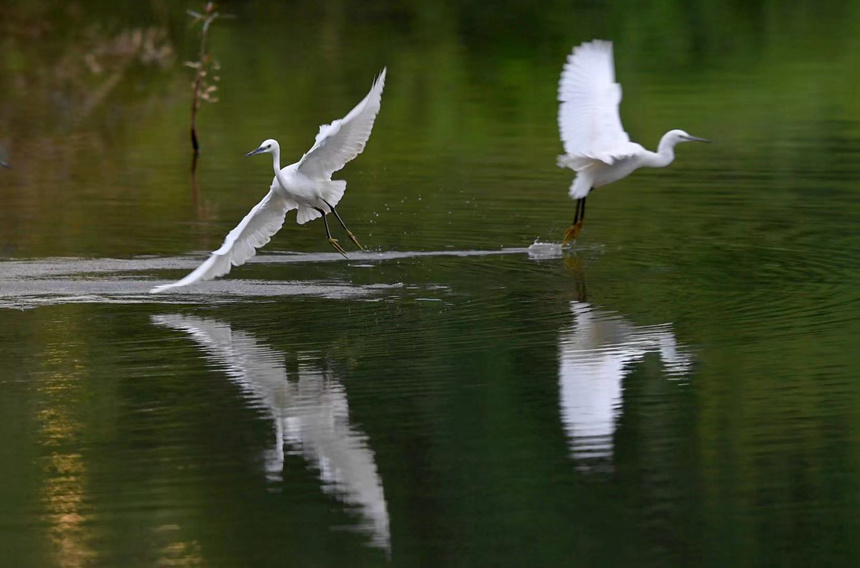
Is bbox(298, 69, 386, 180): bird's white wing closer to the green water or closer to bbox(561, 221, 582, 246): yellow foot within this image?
the green water

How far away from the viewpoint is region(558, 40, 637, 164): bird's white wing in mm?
15984

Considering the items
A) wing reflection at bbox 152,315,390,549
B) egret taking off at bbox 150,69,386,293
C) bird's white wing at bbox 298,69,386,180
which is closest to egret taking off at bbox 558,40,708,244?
egret taking off at bbox 150,69,386,293

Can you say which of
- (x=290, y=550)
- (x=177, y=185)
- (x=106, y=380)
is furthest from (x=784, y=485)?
(x=177, y=185)

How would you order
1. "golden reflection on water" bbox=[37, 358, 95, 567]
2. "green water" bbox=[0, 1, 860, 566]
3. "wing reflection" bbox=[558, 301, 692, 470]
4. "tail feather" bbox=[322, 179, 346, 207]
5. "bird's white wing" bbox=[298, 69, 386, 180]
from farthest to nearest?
"tail feather" bbox=[322, 179, 346, 207], "bird's white wing" bbox=[298, 69, 386, 180], "wing reflection" bbox=[558, 301, 692, 470], "green water" bbox=[0, 1, 860, 566], "golden reflection on water" bbox=[37, 358, 95, 567]

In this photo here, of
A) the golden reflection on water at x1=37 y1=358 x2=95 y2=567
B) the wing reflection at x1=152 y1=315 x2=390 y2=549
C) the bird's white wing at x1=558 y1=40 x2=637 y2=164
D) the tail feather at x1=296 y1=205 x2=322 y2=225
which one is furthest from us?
the bird's white wing at x1=558 y1=40 x2=637 y2=164

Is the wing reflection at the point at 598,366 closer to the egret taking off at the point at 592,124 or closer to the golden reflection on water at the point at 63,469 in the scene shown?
the golden reflection on water at the point at 63,469

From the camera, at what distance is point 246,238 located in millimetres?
13953

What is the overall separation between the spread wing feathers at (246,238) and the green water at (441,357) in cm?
34

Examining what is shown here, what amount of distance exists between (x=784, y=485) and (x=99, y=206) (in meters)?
13.2

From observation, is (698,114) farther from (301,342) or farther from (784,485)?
(784,485)

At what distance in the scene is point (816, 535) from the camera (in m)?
7.66

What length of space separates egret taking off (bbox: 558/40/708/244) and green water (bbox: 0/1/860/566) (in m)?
0.75

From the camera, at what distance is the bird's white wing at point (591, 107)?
15984 millimetres

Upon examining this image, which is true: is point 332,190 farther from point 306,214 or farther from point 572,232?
point 572,232
